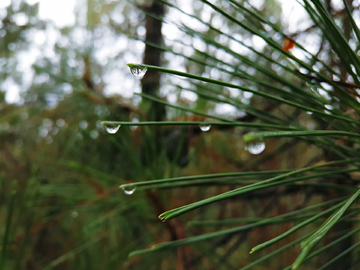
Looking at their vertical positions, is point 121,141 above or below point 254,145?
below

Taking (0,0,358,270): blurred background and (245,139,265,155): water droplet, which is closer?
(245,139,265,155): water droplet

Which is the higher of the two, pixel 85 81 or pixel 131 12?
pixel 131 12

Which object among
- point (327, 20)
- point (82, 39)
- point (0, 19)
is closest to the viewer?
point (327, 20)

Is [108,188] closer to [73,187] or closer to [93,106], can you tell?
[73,187]

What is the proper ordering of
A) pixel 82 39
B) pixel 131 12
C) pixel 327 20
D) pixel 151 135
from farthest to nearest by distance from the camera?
pixel 131 12, pixel 82 39, pixel 151 135, pixel 327 20

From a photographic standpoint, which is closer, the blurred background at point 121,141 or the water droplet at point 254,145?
the water droplet at point 254,145

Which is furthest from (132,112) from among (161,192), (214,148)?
(214,148)

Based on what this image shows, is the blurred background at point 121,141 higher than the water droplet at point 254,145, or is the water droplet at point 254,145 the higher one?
the water droplet at point 254,145

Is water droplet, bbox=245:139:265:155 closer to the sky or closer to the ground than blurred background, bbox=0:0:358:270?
closer to the sky
